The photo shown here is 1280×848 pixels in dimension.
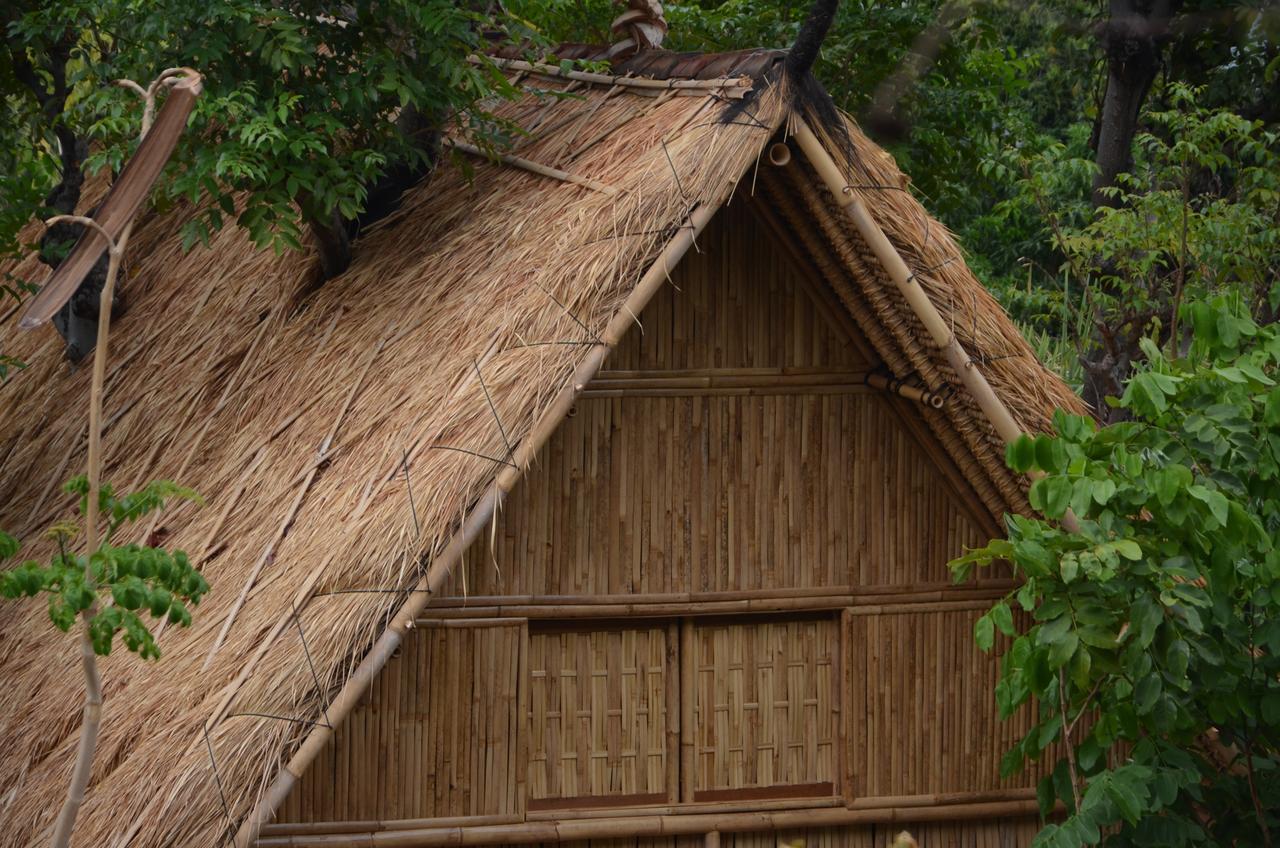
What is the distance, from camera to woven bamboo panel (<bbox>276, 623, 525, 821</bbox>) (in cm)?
407

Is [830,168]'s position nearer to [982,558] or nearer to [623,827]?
[982,558]

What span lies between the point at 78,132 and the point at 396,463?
3.36 metres

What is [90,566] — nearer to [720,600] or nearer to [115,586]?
[115,586]

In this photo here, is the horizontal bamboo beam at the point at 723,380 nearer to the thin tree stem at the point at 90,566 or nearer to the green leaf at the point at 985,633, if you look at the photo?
the green leaf at the point at 985,633

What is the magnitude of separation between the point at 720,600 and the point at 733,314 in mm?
868

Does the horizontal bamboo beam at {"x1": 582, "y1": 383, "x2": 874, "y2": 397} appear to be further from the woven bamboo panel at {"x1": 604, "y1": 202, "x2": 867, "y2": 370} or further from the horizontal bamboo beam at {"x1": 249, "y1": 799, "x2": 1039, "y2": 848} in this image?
the horizontal bamboo beam at {"x1": 249, "y1": 799, "x2": 1039, "y2": 848}

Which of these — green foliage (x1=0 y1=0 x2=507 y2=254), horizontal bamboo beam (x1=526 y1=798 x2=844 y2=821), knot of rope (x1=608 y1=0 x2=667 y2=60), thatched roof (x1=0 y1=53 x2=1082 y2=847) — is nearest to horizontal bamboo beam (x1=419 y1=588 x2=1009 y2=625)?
thatched roof (x1=0 y1=53 x2=1082 y2=847)

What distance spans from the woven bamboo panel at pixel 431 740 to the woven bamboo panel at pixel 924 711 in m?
1.09

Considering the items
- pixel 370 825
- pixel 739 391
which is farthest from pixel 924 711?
pixel 370 825

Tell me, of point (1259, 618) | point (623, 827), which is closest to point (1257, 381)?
point (1259, 618)

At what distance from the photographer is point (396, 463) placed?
3.71m

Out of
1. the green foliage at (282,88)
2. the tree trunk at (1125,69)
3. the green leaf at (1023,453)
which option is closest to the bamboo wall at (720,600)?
the green leaf at (1023,453)

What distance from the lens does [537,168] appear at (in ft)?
15.9

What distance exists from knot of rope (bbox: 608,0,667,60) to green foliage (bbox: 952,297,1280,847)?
2.50 m
